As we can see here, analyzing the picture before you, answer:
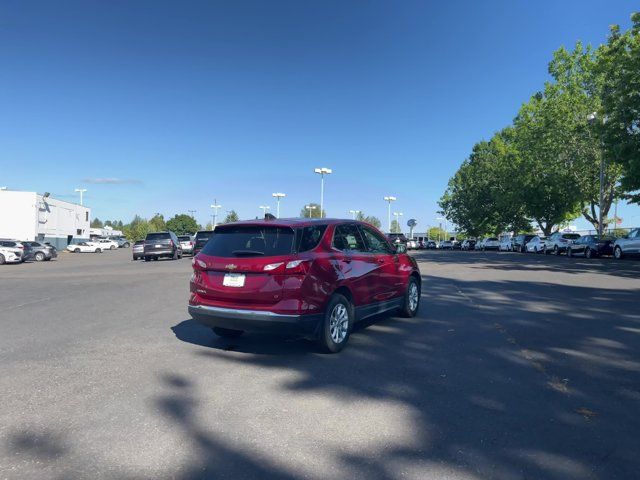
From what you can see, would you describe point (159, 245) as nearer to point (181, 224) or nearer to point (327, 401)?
point (327, 401)

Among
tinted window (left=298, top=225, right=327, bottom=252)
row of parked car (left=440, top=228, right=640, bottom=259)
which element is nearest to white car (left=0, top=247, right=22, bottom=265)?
tinted window (left=298, top=225, right=327, bottom=252)

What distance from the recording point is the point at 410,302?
8484mm

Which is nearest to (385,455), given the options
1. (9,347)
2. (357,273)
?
(357,273)

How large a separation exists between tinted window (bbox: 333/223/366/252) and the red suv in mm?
16

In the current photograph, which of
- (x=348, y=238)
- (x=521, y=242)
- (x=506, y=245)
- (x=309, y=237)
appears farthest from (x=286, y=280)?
(x=506, y=245)

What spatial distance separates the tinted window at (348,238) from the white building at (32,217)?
63517 mm

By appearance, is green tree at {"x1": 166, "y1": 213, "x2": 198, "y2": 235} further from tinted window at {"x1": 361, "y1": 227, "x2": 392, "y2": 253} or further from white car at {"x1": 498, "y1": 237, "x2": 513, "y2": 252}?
tinted window at {"x1": 361, "y1": 227, "x2": 392, "y2": 253}

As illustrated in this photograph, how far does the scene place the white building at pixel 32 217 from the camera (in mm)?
58719

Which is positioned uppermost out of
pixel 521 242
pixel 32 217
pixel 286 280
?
pixel 32 217

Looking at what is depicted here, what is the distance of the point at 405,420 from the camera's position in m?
3.96

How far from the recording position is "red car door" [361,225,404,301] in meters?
7.22

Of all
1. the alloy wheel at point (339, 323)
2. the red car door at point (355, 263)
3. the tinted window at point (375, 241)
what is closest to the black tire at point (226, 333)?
the alloy wheel at point (339, 323)

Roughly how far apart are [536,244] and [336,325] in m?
40.9

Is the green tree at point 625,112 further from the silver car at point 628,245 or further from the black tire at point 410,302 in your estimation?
the black tire at point 410,302
